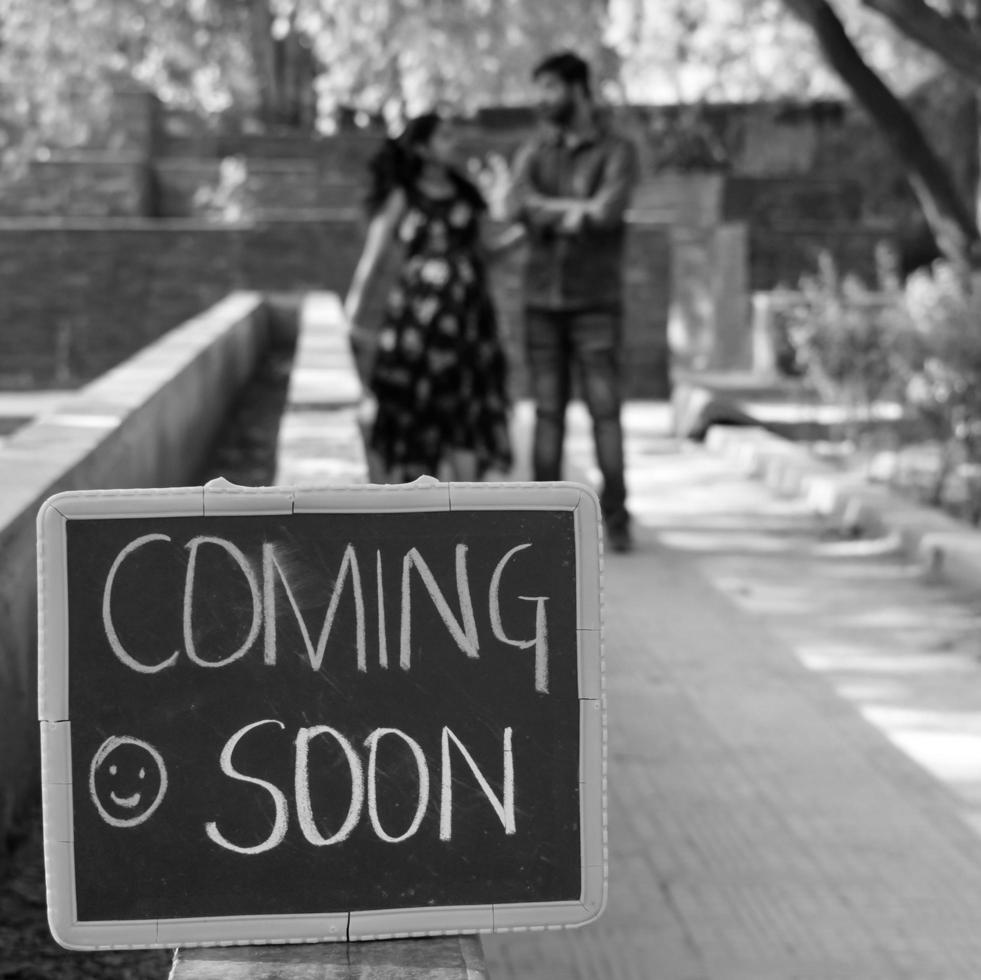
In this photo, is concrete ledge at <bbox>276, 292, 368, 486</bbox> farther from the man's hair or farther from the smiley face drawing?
the man's hair

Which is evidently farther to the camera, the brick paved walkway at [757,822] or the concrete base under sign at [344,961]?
the brick paved walkway at [757,822]

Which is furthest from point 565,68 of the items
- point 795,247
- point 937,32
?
point 795,247

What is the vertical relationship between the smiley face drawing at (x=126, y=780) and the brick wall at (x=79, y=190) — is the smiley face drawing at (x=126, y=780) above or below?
below

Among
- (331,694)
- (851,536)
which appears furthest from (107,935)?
(851,536)

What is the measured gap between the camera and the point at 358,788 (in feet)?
8.98

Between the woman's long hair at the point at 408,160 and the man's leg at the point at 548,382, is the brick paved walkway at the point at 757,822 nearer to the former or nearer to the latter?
the man's leg at the point at 548,382

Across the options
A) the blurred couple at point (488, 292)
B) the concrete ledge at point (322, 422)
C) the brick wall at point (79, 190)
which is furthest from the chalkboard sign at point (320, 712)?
the brick wall at point (79, 190)

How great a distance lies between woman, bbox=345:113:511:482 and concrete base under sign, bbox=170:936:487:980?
605 centimetres

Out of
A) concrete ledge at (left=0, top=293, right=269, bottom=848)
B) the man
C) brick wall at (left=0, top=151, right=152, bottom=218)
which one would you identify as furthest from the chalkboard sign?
brick wall at (left=0, top=151, right=152, bottom=218)

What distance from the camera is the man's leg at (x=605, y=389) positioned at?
28.0ft

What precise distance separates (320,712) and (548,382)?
236 inches

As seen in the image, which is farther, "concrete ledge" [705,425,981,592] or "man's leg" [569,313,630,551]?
"man's leg" [569,313,630,551]

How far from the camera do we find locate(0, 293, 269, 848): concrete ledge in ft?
13.6

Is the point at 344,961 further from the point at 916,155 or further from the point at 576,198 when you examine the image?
the point at 916,155
